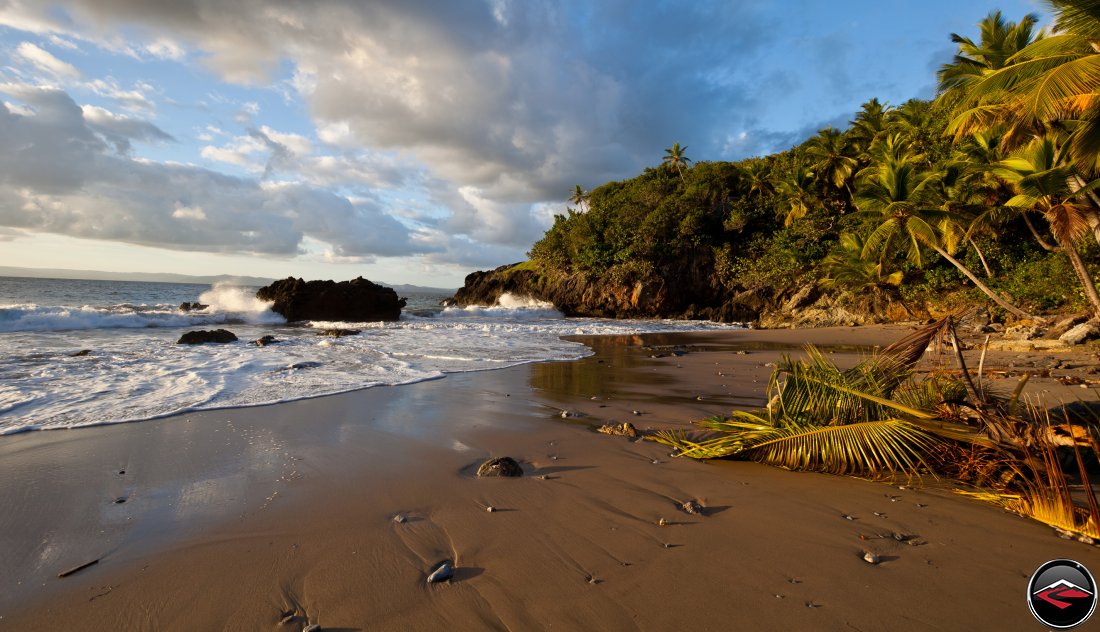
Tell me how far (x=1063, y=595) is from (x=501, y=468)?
3.65 m

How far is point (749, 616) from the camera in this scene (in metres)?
2.33

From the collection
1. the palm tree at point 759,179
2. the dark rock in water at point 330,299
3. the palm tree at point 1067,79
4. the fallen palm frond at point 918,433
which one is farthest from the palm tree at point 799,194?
the fallen palm frond at point 918,433

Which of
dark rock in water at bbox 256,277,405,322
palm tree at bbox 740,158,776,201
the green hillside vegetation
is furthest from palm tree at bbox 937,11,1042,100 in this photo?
dark rock in water at bbox 256,277,405,322

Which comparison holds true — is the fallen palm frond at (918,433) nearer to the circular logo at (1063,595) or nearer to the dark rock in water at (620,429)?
the circular logo at (1063,595)

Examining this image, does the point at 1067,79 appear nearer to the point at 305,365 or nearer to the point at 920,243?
the point at 920,243

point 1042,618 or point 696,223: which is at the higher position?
point 696,223

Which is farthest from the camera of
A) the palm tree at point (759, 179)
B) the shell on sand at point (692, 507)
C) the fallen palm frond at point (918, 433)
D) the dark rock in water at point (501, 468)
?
the palm tree at point (759, 179)

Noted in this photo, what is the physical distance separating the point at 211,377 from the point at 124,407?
7.13ft

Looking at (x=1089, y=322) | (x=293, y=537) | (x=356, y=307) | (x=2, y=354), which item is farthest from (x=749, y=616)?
(x=356, y=307)

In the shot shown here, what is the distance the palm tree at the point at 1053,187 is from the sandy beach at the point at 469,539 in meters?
9.73

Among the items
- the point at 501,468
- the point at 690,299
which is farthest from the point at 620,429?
the point at 690,299

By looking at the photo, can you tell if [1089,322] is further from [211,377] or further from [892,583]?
[211,377]

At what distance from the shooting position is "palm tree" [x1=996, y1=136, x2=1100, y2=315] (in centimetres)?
1147

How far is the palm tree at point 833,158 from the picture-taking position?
31094 mm
